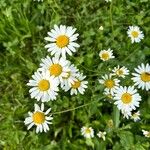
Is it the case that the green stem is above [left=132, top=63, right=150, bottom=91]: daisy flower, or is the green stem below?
below

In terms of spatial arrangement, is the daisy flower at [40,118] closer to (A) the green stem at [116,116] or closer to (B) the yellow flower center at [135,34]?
(A) the green stem at [116,116]

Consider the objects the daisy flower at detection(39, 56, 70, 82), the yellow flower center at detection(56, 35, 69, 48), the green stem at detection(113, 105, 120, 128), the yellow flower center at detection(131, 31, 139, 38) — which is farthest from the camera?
the yellow flower center at detection(131, 31, 139, 38)

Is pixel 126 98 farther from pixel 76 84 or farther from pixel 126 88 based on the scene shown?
pixel 76 84

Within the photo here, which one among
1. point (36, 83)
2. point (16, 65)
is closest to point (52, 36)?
point (36, 83)

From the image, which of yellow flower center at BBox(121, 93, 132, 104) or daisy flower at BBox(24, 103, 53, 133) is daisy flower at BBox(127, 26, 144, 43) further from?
daisy flower at BBox(24, 103, 53, 133)

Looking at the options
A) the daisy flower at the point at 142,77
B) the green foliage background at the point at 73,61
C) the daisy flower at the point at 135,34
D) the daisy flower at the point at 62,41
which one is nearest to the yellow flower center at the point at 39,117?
the green foliage background at the point at 73,61

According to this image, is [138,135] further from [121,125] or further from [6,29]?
[6,29]

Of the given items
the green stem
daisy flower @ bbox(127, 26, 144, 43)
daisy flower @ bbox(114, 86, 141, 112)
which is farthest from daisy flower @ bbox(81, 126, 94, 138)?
daisy flower @ bbox(127, 26, 144, 43)
